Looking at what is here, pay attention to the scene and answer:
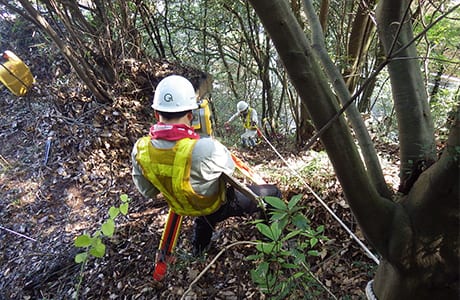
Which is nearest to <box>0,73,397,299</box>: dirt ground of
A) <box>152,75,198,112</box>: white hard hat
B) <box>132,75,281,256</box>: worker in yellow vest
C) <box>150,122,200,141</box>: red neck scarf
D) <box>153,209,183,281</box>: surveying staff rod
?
<box>153,209,183,281</box>: surveying staff rod

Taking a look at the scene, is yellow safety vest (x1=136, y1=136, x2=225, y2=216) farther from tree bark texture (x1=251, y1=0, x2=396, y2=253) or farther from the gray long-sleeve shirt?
tree bark texture (x1=251, y1=0, x2=396, y2=253)

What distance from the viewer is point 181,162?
2.27m

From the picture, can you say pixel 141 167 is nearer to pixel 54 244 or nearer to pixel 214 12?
pixel 54 244

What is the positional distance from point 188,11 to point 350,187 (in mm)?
7802

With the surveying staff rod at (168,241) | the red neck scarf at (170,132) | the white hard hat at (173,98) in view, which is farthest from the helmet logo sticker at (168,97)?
the surveying staff rod at (168,241)

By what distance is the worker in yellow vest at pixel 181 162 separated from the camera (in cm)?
230

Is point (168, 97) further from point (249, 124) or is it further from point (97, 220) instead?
point (249, 124)

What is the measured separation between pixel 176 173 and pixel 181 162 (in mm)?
102

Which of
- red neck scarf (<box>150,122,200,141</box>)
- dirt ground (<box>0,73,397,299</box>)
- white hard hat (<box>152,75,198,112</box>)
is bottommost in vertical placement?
dirt ground (<box>0,73,397,299</box>)

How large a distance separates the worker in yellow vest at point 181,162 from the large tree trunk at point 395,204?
138cm

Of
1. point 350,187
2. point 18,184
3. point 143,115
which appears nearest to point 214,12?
point 143,115

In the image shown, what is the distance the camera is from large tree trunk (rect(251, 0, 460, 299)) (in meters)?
0.92

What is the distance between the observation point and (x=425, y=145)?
4.79 feet

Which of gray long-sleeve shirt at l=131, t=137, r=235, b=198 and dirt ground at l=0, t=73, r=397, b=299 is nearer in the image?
gray long-sleeve shirt at l=131, t=137, r=235, b=198
